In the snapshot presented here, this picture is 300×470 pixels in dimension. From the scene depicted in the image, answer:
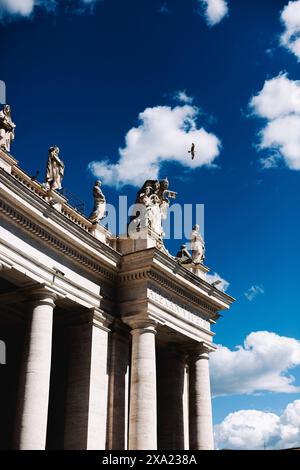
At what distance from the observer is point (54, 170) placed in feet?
97.0

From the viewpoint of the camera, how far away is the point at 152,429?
27.9 metres

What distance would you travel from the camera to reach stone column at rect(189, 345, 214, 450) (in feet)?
109

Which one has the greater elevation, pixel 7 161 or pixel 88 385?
pixel 7 161

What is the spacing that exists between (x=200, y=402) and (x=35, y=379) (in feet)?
39.8

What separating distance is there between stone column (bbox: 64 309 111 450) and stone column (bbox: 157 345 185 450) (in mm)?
6604

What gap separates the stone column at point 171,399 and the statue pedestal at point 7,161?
47.0 feet

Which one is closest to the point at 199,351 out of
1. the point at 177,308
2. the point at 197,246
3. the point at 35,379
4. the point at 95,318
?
the point at 177,308

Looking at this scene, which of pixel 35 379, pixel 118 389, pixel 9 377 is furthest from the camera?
pixel 9 377

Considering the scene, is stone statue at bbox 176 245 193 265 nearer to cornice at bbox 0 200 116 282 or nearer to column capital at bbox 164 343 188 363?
column capital at bbox 164 343 188 363

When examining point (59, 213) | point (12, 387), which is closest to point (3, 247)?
point (59, 213)

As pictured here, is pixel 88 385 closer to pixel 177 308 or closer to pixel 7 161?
pixel 177 308

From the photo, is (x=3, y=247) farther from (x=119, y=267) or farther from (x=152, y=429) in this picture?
(x=152, y=429)

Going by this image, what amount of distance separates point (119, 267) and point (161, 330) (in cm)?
413
